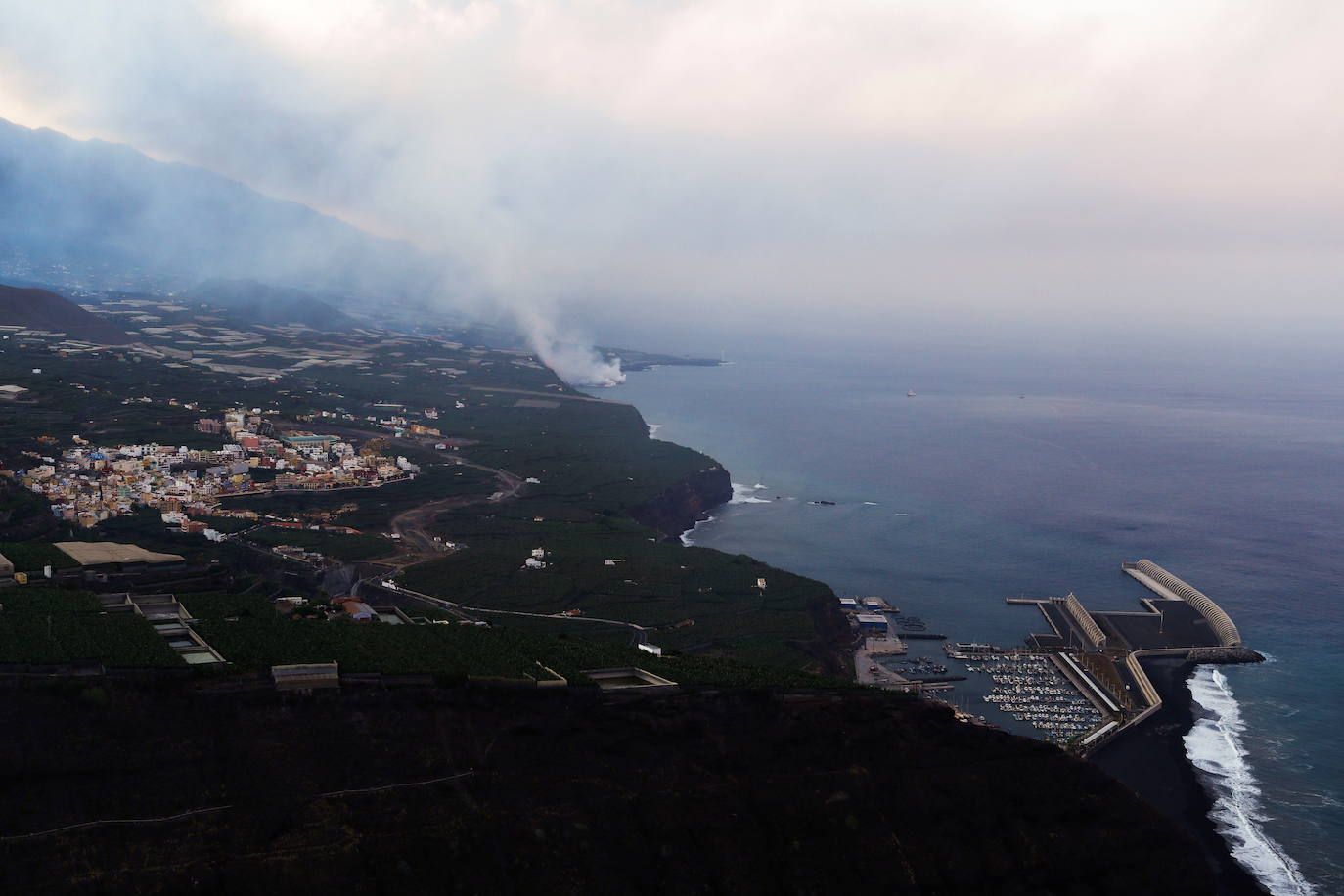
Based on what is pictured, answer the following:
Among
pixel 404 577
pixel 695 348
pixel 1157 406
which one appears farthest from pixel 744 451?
pixel 695 348

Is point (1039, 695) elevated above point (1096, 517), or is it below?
below

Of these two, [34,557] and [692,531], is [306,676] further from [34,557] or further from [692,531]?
[692,531]

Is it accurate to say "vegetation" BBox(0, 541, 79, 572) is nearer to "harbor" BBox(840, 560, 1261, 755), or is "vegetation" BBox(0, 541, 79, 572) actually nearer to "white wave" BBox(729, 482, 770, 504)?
"harbor" BBox(840, 560, 1261, 755)

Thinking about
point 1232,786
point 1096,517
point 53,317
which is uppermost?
point 1096,517

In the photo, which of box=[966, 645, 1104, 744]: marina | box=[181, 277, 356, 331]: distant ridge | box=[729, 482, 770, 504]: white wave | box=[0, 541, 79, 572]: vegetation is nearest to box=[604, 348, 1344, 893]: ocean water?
box=[729, 482, 770, 504]: white wave

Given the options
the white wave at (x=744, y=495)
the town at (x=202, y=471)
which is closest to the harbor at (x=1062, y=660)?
the white wave at (x=744, y=495)

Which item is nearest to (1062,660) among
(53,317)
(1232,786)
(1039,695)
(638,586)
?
(1039,695)

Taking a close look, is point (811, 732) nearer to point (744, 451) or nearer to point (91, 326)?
point (744, 451)
